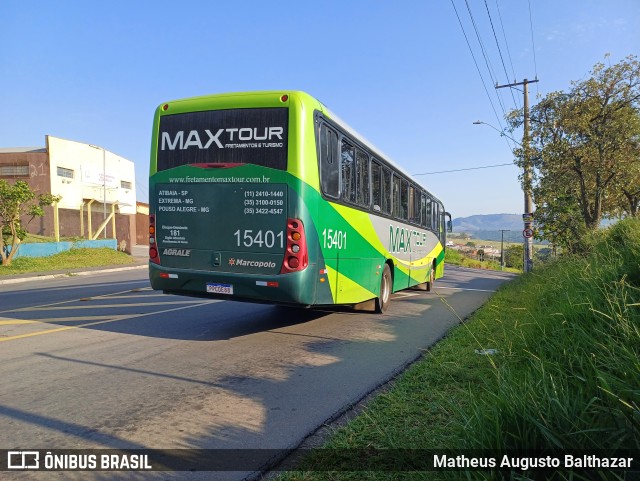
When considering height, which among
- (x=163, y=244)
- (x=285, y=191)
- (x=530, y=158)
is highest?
(x=530, y=158)

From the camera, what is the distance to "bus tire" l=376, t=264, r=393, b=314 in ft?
32.4

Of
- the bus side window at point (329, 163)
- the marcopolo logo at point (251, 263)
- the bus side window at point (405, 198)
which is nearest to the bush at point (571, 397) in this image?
the marcopolo logo at point (251, 263)

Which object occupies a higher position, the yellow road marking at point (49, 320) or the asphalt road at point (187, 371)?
the yellow road marking at point (49, 320)

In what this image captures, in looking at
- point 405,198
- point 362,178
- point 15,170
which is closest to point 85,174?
point 15,170

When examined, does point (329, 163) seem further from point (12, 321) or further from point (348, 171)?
point (12, 321)

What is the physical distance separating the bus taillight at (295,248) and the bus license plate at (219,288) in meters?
0.87

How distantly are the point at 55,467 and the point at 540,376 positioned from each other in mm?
3635

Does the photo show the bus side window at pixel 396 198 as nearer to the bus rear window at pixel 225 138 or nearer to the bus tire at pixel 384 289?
the bus tire at pixel 384 289

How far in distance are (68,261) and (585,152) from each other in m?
25.5

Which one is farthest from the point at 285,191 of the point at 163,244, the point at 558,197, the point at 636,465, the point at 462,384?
the point at 558,197

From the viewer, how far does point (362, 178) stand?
8.67m

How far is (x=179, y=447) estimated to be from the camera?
343 centimetres

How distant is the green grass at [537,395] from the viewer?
2609mm

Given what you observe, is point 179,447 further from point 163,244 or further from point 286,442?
point 163,244
